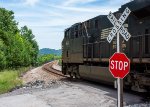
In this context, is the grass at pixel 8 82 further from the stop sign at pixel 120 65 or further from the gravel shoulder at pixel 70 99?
the stop sign at pixel 120 65

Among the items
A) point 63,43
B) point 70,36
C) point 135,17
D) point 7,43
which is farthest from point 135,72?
point 7,43

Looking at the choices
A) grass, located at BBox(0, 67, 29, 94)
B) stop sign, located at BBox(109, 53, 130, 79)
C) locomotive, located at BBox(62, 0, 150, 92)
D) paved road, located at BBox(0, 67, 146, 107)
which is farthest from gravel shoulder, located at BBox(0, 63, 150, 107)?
grass, located at BBox(0, 67, 29, 94)

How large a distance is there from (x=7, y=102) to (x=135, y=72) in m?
5.80

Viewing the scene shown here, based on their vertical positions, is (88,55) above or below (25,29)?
below

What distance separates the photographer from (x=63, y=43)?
1141 inches

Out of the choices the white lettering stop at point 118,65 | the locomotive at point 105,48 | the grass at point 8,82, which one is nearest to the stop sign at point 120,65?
the white lettering stop at point 118,65

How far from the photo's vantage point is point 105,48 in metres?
20.3

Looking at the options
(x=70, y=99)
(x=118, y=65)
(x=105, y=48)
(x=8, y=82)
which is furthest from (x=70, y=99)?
(x=8, y=82)

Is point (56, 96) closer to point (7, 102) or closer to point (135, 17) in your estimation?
point (7, 102)

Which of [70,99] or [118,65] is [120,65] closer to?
[118,65]

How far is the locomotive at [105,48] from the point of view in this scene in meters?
16.4

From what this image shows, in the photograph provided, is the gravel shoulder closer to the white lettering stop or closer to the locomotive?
the locomotive

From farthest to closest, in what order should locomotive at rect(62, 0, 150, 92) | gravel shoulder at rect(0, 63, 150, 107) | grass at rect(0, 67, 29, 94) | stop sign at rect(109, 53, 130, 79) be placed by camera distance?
grass at rect(0, 67, 29, 94) < locomotive at rect(62, 0, 150, 92) < gravel shoulder at rect(0, 63, 150, 107) < stop sign at rect(109, 53, 130, 79)

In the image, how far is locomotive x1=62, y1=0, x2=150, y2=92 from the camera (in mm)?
16391
